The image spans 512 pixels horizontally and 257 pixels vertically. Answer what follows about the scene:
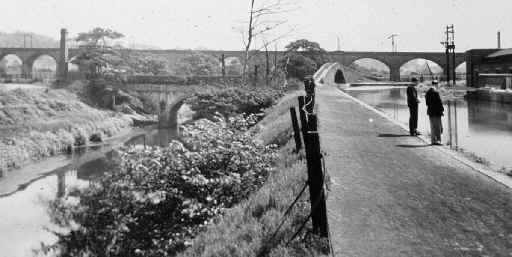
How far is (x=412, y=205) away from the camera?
538cm

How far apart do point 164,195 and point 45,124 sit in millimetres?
25374

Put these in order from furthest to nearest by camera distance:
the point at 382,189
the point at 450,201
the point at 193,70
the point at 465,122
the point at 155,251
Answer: the point at 193,70
the point at 465,122
the point at 155,251
the point at 382,189
the point at 450,201

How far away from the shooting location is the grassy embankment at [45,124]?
24844 mm

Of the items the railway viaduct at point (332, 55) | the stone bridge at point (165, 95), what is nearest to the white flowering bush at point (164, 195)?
the stone bridge at point (165, 95)

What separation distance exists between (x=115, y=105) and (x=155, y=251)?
38.8 metres

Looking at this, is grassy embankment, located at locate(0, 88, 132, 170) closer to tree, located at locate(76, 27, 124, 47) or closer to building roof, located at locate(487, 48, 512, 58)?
tree, located at locate(76, 27, 124, 47)

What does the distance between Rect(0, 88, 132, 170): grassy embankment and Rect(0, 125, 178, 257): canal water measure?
5.78ft

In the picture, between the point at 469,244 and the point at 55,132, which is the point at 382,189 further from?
the point at 55,132

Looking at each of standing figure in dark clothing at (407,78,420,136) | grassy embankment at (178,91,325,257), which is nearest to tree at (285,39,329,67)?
standing figure in dark clothing at (407,78,420,136)

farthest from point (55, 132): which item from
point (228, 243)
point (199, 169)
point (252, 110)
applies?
point (228, 243)

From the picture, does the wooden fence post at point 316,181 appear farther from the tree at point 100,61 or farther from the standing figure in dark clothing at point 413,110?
the tree at point 100,61

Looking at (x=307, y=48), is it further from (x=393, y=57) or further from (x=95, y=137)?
(x=95, y=137)

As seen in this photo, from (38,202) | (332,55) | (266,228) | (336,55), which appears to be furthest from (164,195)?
(336,55)

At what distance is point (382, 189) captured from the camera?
6.02 meters
